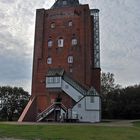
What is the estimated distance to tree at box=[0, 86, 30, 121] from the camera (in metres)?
86.9

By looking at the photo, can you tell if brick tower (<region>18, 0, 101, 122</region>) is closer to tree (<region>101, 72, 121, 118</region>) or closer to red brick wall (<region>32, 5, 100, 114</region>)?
red brick wall (<region>32, 5, 100, 114</region>)

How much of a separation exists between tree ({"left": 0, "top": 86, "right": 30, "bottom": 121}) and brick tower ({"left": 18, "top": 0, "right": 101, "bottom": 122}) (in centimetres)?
2668

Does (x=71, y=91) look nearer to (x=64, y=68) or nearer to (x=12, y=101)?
(x=64, y=68)

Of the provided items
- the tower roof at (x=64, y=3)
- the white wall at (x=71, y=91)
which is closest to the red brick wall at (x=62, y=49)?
the white wall at (x=71, y=91)

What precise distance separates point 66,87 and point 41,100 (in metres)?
5.71

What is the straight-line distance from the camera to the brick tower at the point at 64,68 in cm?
5859

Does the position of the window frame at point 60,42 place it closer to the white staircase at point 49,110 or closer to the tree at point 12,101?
the white staircase at point 49,110

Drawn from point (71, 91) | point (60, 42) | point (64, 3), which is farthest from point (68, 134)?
point (64, 3)

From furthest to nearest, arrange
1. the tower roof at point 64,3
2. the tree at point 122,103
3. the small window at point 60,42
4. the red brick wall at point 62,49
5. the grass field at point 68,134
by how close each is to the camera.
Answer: the tree at point 122,103, the tower roof at point 64,3, the small window at point 60,42, the red brick wall at point 62,49, the grass field at point 68,134

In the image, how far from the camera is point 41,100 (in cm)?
6138

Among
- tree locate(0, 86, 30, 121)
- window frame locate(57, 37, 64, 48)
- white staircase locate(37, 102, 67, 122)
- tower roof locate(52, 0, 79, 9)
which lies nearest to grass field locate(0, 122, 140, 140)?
white staircase locate(37, 102, 67, 122)

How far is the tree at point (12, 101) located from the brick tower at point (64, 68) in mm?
26684

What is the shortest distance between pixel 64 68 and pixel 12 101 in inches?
1266

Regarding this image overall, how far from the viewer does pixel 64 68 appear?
6322cm
